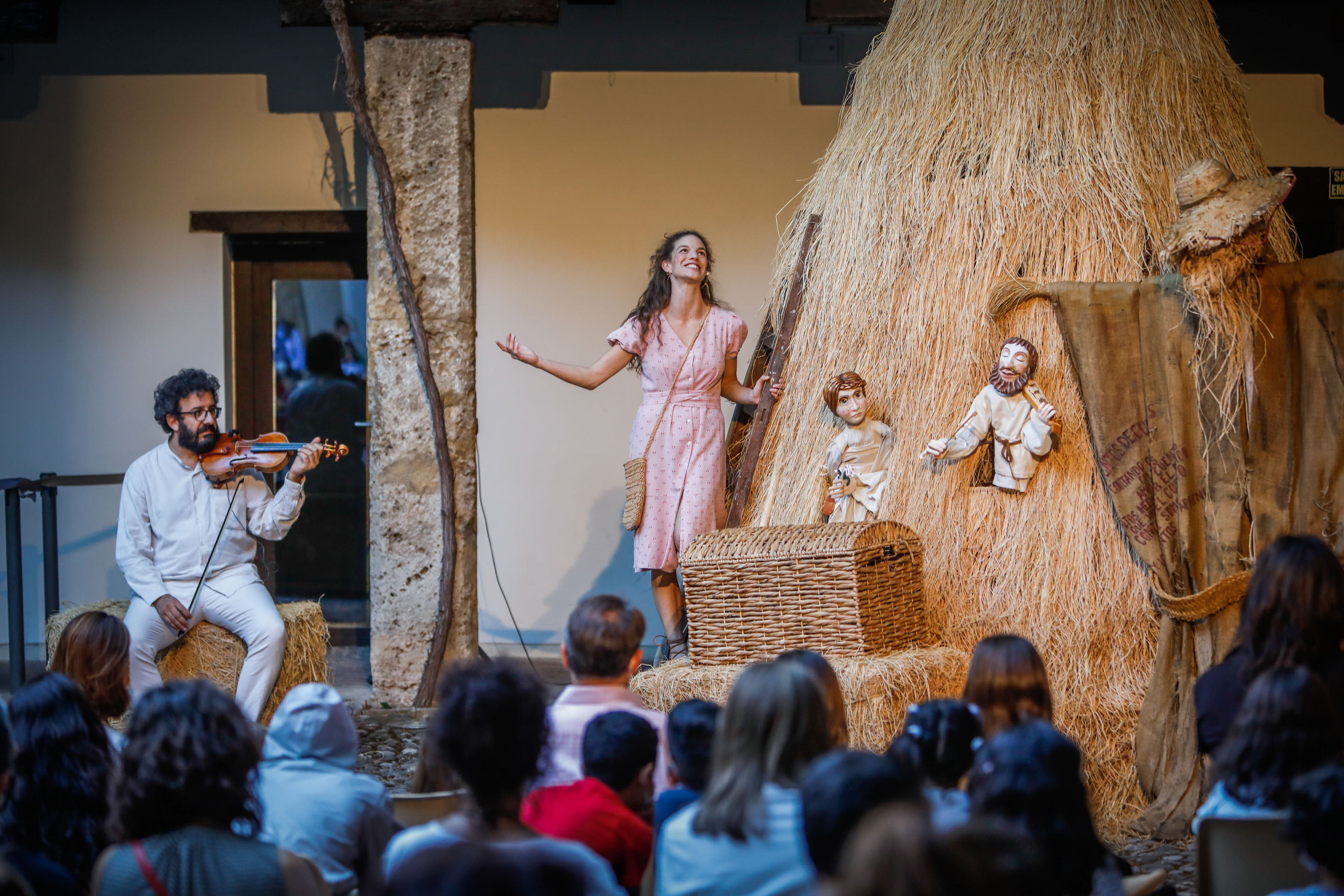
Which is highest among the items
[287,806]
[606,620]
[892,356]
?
[892,356]

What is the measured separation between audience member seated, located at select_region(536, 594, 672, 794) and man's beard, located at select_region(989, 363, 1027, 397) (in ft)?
6.34

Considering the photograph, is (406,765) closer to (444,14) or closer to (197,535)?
(197,535)

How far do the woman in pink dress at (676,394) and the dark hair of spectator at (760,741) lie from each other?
265 cm

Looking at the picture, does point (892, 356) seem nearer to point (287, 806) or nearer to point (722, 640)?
point (722, 640)

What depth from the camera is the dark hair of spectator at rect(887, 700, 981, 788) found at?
7.67ft

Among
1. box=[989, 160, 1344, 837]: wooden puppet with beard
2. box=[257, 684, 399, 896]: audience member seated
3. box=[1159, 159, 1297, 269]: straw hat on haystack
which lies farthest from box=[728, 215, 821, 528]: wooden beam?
box=[257, 684, 399, 896]: audience member seated

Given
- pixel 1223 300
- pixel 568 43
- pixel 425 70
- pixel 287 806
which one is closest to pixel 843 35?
pixel 568 43

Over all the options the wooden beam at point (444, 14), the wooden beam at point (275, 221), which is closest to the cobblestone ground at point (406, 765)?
the wooden beam at point (275, 221)

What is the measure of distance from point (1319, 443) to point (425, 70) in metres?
3.78

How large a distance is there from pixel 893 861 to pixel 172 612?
3771mm

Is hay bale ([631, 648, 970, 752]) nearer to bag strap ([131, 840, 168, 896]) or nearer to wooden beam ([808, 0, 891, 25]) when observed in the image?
bag strap ([131, 840, 168, 896])

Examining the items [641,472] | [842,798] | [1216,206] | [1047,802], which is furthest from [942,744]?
[641,472]

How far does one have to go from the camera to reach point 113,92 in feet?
21.5

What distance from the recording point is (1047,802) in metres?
1.94
